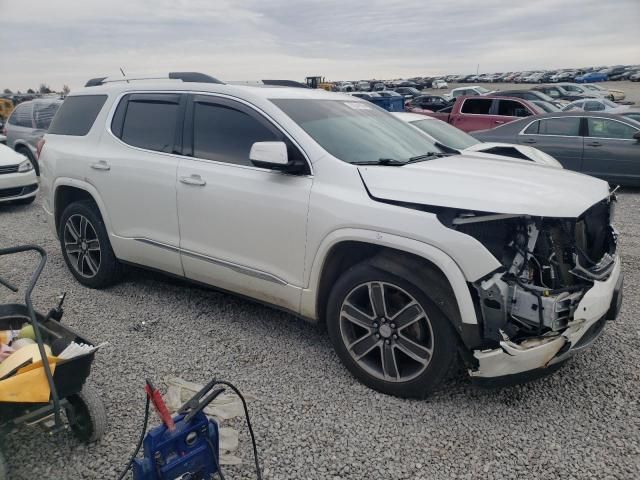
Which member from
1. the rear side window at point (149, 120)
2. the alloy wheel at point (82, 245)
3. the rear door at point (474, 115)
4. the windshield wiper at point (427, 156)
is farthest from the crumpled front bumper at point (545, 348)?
the rear door at point (474, 115)

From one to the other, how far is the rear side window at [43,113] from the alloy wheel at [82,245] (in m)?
7.26

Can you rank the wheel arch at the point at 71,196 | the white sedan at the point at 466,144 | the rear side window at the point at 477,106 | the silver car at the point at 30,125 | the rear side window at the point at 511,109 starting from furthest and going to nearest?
the rear side window at the point at 477,106 → the rear side window at the point at 511,109 → the silver car at the point at 30,125 → the white sedan at the point at 466,144 → the wheel arch at the point at 71,196

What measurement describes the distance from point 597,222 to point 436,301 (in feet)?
4.40

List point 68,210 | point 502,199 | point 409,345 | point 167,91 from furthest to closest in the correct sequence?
1. point 68,210
2. point 167,91
3. point 409,345
4. point 502,199

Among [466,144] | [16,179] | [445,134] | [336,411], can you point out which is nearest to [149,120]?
[336,411]

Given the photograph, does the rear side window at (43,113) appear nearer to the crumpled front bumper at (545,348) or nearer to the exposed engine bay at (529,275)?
the exposed engine bay at (529,275)

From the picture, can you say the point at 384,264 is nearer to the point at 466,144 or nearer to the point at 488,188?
the point at 488,188

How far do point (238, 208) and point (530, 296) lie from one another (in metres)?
1.88

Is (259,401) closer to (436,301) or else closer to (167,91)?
(436,301)

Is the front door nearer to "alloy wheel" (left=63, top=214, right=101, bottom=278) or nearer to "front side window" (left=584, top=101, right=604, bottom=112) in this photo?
"alloy wheel" (left=63, top=214, right=101, bottom=278)

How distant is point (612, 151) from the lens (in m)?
8.77

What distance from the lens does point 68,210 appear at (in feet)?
15.1

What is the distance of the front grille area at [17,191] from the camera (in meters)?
8.16

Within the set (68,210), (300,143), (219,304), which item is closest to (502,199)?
(300,143)
